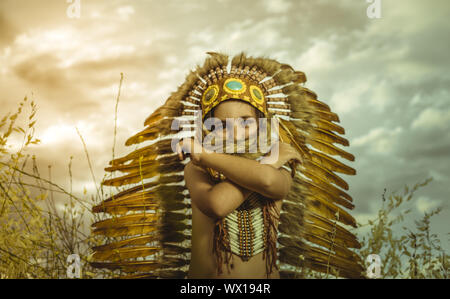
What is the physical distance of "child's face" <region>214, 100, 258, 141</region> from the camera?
247cm

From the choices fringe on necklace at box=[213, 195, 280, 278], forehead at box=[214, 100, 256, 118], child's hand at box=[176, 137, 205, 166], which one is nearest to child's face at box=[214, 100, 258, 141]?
forehead at box=[214, 100, 256, 118]

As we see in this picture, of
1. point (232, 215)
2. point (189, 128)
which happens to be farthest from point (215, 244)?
point (189, 128)

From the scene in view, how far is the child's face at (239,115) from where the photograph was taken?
8.10 feet

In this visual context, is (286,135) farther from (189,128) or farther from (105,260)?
(105,260)

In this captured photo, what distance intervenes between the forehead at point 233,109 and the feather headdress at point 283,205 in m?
0.31

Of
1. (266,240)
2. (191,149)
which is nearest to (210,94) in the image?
(191,149)

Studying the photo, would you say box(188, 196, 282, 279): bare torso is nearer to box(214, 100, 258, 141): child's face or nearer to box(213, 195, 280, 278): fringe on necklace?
box(213, 195, 280, 278): fringe on necklace

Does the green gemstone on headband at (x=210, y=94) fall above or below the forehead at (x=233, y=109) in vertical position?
above

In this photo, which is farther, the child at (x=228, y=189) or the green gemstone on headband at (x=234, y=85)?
the green gemstone on headband at (x=234, y=85)

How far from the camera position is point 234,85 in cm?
256

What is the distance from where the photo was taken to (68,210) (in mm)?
3250

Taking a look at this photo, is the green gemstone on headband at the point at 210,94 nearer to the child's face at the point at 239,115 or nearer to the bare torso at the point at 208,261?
the child's face at the point at 239,115

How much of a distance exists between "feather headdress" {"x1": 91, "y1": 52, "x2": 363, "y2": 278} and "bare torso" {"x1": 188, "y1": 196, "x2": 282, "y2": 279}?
1.68 feet

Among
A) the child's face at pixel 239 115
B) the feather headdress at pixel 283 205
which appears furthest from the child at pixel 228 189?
the feather headdress at pixel 283 205
